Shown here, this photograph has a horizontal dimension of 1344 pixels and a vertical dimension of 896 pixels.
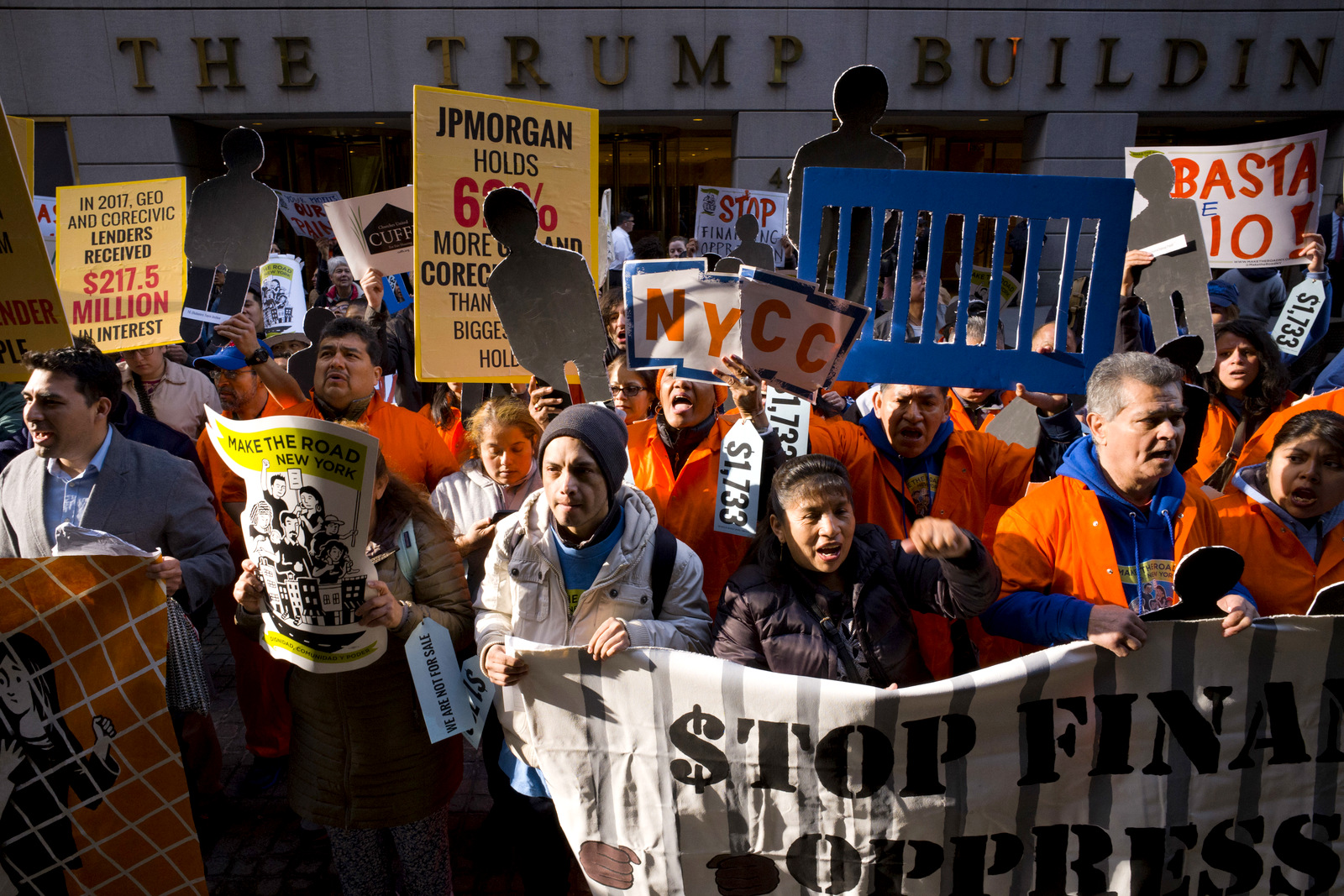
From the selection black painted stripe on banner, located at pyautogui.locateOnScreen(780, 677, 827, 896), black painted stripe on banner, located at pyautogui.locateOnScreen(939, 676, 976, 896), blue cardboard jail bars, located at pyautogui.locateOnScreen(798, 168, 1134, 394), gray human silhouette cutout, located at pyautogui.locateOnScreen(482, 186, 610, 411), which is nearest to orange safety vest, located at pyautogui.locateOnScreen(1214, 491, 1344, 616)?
blue cardboard jail bars, located at pyautogui.locateOnScreen(798, 168, 1134, 394)

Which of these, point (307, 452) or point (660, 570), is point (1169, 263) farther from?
point (307, 452)

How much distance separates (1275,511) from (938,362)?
1132mm

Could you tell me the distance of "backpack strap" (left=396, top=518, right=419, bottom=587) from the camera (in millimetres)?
2623

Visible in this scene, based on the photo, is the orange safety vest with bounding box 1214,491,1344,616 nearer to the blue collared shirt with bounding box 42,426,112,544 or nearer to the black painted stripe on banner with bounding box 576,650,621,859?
the black painted stripe on banner with bounding box 576,650,621,859

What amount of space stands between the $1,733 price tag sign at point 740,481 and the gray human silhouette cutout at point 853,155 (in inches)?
25.3

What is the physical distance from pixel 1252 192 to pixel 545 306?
13.5 feet

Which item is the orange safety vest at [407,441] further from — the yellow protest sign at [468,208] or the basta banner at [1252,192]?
the basta banner at [1252,192]

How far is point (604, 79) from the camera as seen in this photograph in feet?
47.0

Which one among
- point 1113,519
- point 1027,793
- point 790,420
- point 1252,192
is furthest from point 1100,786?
point 1252,192

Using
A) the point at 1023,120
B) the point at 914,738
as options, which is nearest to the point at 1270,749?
the point at 914,738

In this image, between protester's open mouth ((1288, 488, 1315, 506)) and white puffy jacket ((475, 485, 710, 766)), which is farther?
protester's open mouth ((1288, 488, 1315, 506))

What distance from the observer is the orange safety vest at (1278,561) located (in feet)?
8.85

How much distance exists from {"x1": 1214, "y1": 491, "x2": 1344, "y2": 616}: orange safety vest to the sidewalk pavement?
2.45 m

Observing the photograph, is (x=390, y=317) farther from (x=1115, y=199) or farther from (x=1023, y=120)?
(x=1023, y=120)
